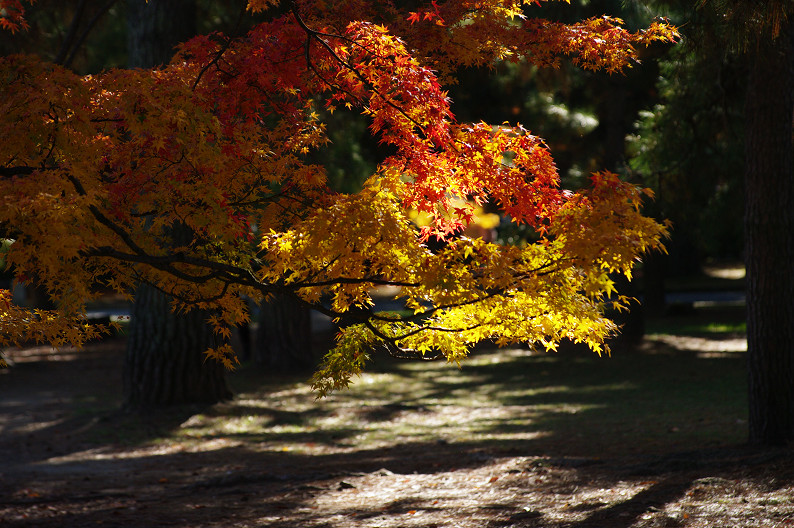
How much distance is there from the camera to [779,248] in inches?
330

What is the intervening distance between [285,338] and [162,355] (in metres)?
4.58

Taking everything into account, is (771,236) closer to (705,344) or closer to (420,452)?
(420,452)

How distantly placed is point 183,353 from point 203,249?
6.74 m

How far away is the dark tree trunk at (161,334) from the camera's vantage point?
11828 millimetres

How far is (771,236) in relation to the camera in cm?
838

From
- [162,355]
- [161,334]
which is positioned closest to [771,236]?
[161,334]

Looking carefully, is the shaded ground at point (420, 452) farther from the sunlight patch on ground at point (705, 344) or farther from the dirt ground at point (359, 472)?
the sunlight patch on ground at point (705, 344)

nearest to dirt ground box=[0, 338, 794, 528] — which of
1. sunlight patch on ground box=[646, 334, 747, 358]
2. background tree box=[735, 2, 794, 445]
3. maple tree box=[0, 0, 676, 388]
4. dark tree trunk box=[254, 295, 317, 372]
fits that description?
background tree box=[735, 2, 794, 445]

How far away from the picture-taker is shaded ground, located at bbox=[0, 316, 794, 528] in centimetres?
710

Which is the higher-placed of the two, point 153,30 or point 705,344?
point 153,30

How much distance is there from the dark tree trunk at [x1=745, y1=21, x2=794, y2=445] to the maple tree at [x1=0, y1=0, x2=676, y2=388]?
3555mm

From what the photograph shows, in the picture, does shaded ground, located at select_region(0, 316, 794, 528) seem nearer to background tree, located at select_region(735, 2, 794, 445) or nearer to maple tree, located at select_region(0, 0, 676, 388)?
background tree, located at select_region(735, 2, 794, 445)

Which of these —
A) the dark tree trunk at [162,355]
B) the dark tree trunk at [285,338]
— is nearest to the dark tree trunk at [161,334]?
the dark tree trunk at [162,355]

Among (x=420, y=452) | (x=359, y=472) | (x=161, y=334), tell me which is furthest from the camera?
(x=161, y=334)
